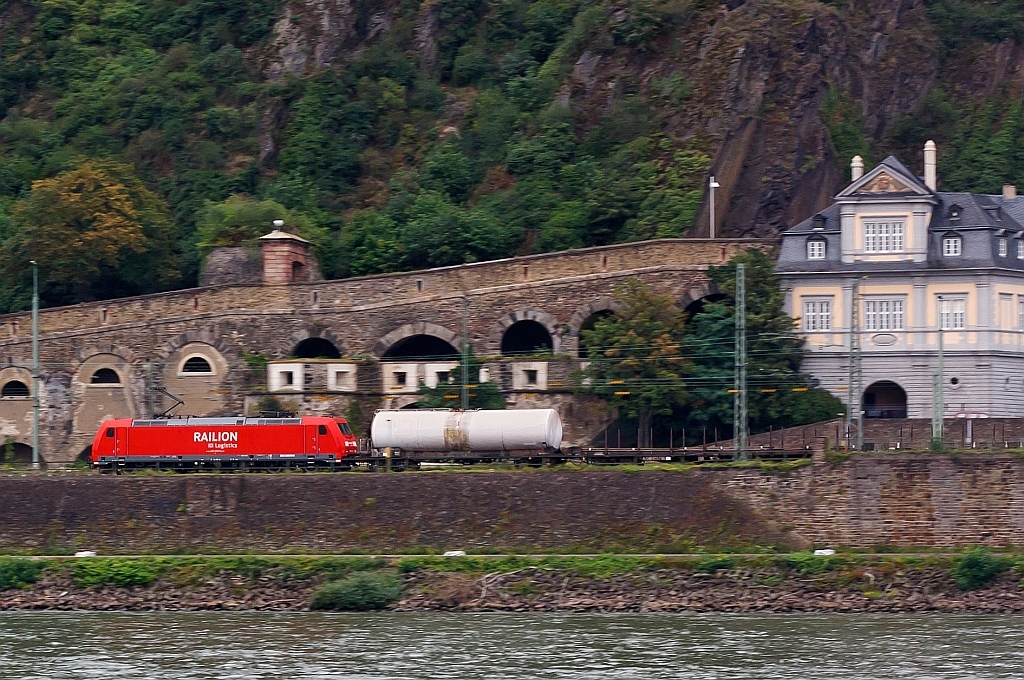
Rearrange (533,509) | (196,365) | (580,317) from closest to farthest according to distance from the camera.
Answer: (533,509) < (580,317) < (196,365)

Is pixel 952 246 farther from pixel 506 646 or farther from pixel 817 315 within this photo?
pixel 506 646

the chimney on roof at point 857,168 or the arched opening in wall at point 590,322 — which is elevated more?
the chimney on roof at point 857,168

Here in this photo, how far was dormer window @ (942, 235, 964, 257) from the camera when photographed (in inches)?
2697

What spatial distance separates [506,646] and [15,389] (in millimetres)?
35108

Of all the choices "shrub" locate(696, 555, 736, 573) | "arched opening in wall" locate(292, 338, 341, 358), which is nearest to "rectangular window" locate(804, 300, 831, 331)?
"arched opening in wall" locate(292, 338, 341, 358)

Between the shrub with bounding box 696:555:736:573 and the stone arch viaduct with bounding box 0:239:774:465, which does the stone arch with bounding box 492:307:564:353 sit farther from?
the shrub with bounding box 696:555:736:573

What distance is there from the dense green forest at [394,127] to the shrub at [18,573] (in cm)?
2574

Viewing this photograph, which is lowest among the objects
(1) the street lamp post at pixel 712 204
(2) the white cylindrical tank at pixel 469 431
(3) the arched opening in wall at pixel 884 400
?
(2) the white cylindrical tank at pixel 469 431

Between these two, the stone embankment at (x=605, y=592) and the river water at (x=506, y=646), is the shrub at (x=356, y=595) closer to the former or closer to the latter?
the stone embankment at (x=605, y=592)

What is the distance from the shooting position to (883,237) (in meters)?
69.1

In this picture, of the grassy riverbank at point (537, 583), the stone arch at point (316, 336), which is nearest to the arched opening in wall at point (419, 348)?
the stone arch at point (316, 336)

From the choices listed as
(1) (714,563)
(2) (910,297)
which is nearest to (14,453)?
(1) (714,563)

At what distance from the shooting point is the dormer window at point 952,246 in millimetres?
68500

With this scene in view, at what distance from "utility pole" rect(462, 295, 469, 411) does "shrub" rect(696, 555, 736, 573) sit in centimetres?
1430
